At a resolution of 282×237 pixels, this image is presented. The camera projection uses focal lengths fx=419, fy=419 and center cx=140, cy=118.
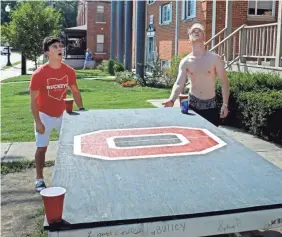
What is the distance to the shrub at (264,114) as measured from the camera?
23.4 feet

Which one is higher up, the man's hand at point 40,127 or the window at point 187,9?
the window at point 187,9

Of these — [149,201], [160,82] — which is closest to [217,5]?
[160,82]

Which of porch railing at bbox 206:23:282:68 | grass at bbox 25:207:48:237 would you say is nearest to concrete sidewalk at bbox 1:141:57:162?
grass at bbox 25:207:48:237

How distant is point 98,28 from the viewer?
145 feet

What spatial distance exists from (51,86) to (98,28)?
40476 mm

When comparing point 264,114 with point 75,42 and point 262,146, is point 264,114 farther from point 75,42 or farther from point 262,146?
point 75,42

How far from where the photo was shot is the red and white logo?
4.76 meters

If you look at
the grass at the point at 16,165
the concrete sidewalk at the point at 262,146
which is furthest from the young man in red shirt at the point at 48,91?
the concrete sidewalk at the point at 262,146

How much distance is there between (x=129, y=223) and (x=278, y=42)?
28.8ft

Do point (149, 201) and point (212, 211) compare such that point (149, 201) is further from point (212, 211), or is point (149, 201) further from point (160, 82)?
point (160, 82)

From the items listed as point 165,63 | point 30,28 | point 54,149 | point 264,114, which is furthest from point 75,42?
point 264,114

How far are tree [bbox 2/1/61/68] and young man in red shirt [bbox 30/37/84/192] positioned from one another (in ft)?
63.2

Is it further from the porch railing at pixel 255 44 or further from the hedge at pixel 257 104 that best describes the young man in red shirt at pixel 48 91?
the porch railing at pixel 255 44

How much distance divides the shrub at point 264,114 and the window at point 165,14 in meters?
13.8
